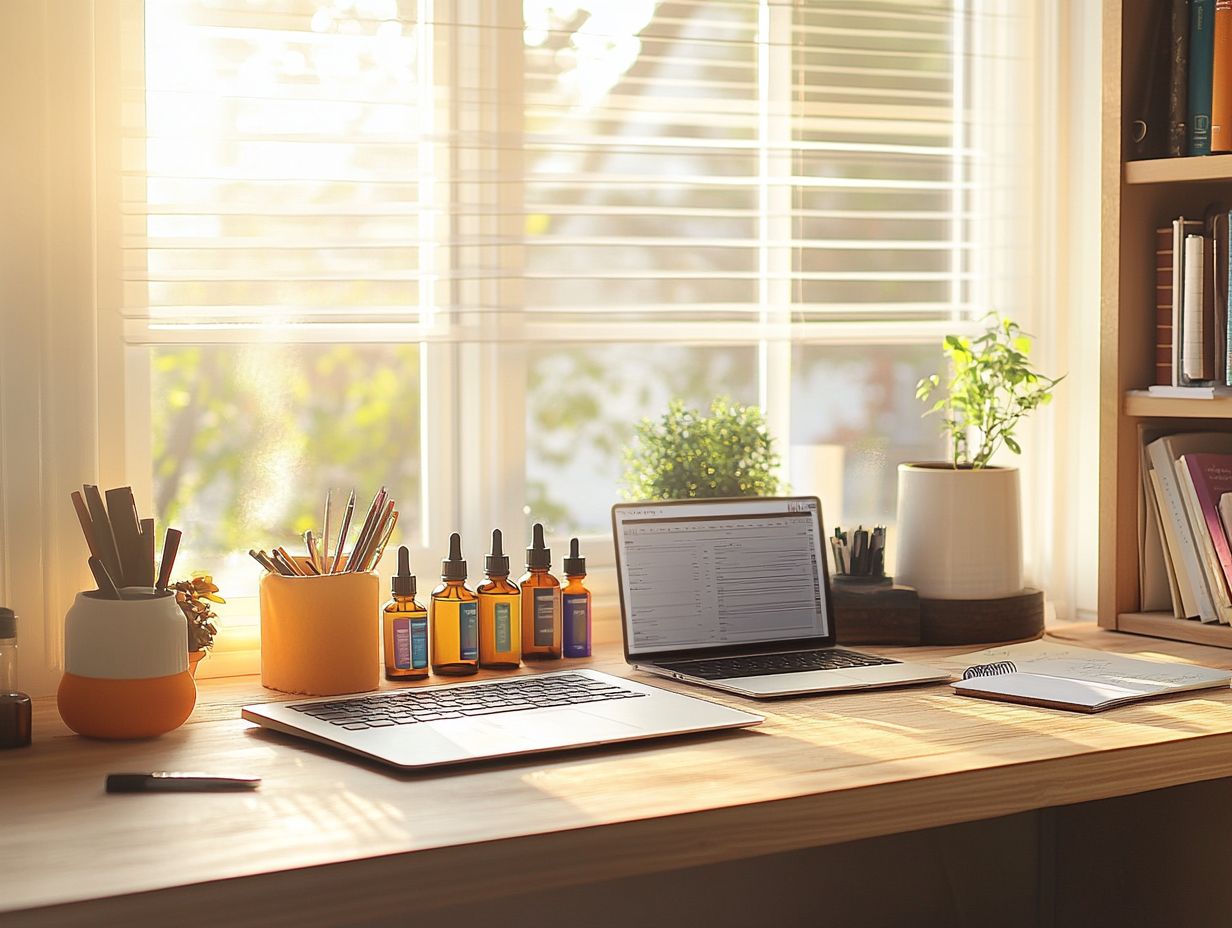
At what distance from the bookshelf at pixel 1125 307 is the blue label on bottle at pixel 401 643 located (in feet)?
3.50

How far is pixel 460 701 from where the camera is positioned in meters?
1.57

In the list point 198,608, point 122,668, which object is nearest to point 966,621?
point 198,608

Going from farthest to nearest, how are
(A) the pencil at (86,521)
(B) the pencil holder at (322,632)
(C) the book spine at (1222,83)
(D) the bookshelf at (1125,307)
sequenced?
1. (D) the bookshelf at (1125,307)
2. (C) the book spine at (1222,83)
3. (B) the pencil holder at (322,632)
4. (A) the pencil at (86,521)

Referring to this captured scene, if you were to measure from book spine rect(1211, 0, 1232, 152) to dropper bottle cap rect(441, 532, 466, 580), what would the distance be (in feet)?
3.89

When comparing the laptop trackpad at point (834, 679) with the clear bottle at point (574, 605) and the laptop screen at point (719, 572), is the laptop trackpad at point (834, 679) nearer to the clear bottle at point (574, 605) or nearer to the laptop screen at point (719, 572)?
the laptop screen at point (719, 572)

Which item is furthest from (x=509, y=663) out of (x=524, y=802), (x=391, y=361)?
(x=524, y=802)

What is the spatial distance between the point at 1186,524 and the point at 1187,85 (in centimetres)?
63

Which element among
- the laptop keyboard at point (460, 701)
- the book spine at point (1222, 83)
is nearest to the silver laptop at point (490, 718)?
the laptop keyboard at point (460, 701)

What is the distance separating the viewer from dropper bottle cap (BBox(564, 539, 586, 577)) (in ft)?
6.21

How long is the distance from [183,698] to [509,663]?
0.48 metres

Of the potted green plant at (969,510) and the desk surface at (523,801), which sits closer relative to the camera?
the desk surface at (523,801)

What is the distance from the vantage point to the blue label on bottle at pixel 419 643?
1.77 metres

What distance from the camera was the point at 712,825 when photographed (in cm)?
121

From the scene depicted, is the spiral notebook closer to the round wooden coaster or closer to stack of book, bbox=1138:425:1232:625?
the round wooden coaster
